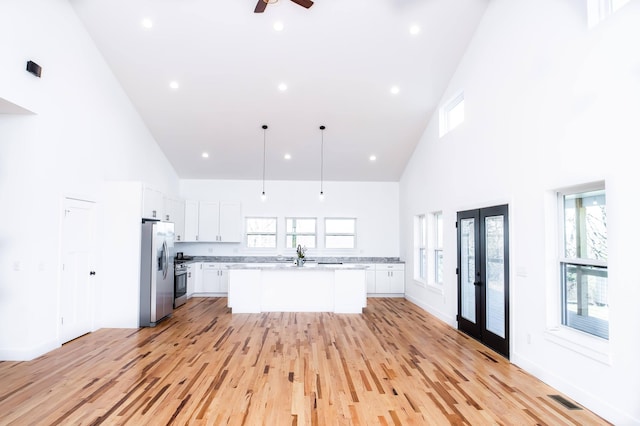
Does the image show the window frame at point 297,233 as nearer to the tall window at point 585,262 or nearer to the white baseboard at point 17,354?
the white baseboard at point 17,354

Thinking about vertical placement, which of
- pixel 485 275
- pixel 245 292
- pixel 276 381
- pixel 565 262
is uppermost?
pixel 565 262

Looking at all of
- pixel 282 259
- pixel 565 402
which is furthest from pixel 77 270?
pixel 565 402

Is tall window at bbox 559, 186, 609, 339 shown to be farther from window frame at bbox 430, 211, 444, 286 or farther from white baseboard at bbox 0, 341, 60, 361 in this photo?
white baseboard at bbox 0, 341, 60, 361

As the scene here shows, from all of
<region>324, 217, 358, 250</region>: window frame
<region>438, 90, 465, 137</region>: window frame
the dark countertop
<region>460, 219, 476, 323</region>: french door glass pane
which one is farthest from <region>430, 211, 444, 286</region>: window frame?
<region>324, 217, 358, 250</region>: window frame

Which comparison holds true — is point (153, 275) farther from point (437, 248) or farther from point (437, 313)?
point (437, 248)

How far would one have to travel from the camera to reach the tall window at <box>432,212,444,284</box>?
6.91 m

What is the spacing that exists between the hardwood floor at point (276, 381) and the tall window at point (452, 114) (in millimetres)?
3308

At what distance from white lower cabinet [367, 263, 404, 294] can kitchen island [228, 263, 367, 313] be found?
5.90ft

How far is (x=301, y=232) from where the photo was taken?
9.38 meters

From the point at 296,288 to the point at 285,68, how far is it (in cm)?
386

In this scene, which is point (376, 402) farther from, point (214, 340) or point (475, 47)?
point (475, 47)

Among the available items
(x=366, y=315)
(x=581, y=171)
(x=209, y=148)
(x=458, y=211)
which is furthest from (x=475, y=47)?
(x=209, y=148)

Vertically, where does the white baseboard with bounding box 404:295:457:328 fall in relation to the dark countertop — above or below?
below

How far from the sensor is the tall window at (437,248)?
22.7ft
